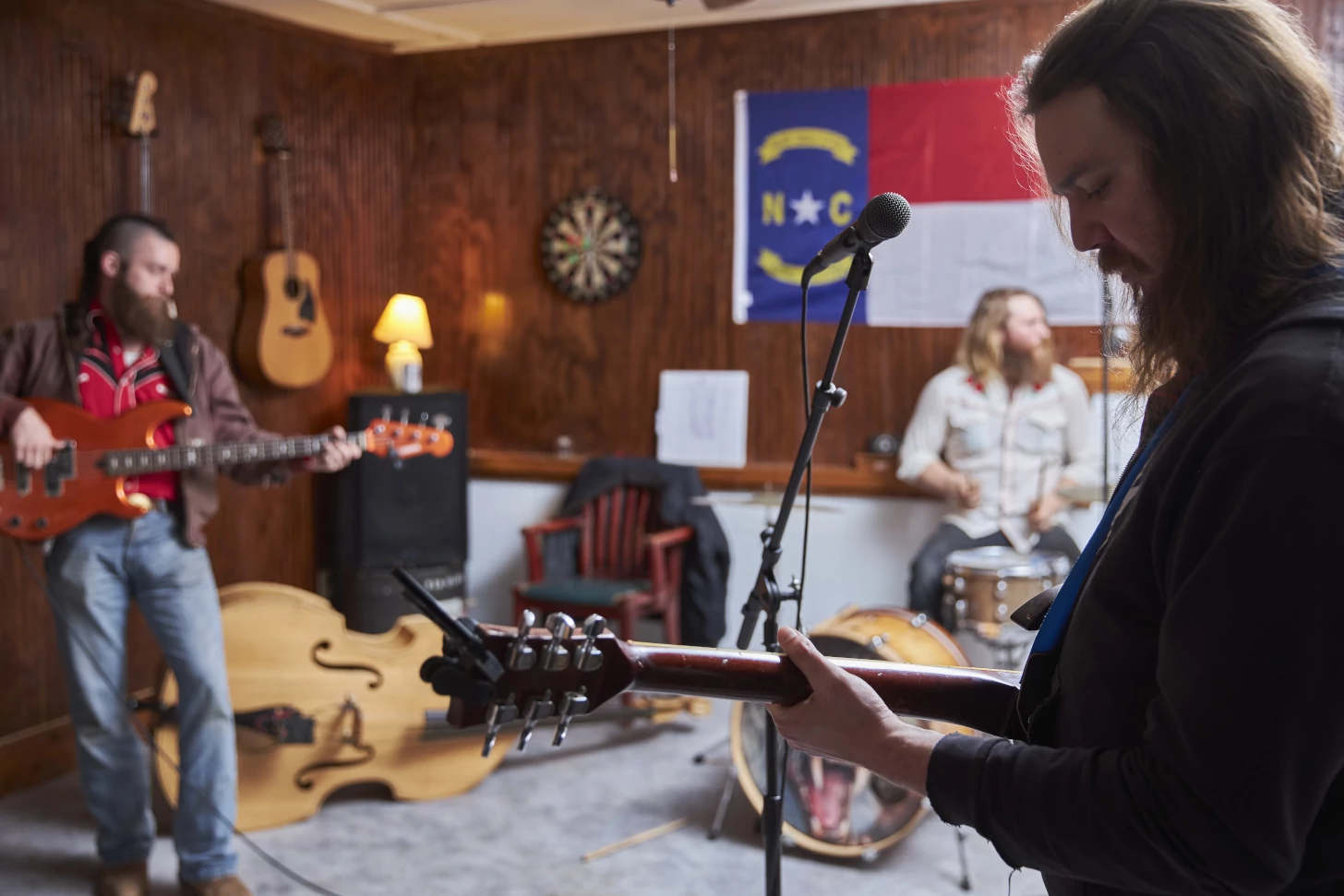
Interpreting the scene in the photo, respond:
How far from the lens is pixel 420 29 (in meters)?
5.00

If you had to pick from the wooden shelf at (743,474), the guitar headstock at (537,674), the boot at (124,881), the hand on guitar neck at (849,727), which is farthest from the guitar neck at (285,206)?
the hand on guitar neck at (849,727)

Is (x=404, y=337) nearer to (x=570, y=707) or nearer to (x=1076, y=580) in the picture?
(x=570, y=707)

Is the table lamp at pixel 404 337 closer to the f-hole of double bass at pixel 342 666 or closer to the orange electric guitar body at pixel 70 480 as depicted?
the f-hole of double bass at pixel 342 666

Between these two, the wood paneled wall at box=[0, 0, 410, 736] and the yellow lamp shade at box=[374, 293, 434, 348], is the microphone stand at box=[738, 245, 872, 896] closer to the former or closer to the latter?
the wood paneled wall at box=[0, 0, 410, 736]

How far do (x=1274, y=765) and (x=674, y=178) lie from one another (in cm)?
434

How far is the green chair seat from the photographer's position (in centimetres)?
423

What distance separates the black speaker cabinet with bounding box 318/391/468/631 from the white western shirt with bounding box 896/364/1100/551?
1.87 metres

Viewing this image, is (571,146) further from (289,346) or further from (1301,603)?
(1301,603)

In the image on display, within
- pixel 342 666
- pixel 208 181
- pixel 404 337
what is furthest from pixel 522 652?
pixel 404 337

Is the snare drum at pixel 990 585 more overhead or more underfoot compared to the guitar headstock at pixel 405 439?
more underfoot

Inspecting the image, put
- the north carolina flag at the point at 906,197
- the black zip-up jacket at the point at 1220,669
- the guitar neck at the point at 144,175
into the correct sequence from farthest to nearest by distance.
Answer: the north carolina flag at the point at 906,197 < the guitar neck at the point at 144,175 < the black zip-up jacket at the point at 1220,669

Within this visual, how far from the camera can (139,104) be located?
4.04 meters

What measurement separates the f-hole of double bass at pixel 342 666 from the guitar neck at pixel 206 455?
24.1 inches

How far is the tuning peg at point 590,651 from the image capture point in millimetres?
1394
